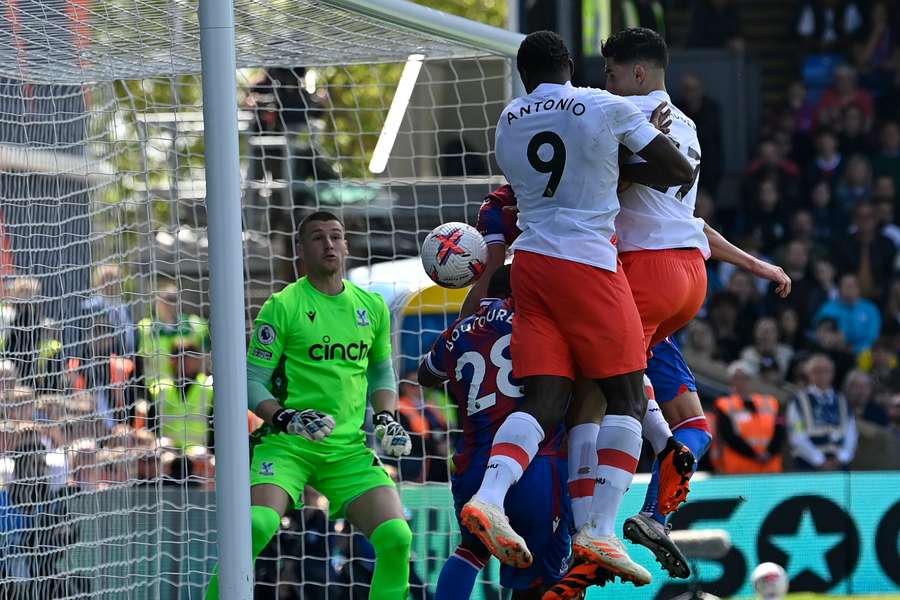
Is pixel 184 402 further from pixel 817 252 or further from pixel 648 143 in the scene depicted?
pixel 817 252

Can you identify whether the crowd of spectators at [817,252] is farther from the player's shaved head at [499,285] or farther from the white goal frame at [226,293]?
the white goal frame at [226,293]

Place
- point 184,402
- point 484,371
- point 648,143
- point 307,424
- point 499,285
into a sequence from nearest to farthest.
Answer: point 648,143 < point 484,371 < point 499,285 < point 307,424 < point 184,402

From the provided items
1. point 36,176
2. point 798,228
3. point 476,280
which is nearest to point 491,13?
point 798,228

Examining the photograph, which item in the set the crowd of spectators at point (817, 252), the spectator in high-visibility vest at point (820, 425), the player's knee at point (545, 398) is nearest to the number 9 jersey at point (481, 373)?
the player's knee at point (545, 398)

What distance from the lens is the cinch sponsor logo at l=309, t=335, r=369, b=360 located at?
7.62m

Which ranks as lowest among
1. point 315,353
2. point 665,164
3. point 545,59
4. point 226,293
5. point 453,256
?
point 315,353

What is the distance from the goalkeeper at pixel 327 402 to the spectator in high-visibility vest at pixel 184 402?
84cm

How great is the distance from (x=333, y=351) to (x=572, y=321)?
2005mm

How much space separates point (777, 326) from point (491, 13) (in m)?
12.8

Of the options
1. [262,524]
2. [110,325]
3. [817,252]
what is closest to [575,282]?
[262,524]

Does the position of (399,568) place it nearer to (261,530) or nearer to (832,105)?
(261,530)

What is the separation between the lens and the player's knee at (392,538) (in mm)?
7414

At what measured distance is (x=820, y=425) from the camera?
12.7 meters

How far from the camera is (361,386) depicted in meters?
7.80
